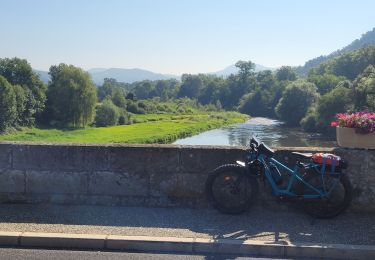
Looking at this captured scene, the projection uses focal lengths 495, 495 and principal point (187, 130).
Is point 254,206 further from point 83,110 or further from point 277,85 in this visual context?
point 277,85

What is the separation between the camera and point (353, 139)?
6742mm

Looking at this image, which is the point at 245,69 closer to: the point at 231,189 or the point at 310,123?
the point at 310,123

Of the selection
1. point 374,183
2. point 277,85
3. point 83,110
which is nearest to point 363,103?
point 83,110

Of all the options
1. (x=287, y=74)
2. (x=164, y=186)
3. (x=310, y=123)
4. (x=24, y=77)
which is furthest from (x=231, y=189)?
(x=287, y=74)

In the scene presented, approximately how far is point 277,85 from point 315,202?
144740 mm

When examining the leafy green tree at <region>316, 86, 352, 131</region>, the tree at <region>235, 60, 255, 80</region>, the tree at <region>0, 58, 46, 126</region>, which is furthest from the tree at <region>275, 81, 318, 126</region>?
the tree at <region>235, 60, 255, 80</region>

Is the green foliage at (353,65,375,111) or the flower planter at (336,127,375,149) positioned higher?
the green foliage at (353,65,375,111)

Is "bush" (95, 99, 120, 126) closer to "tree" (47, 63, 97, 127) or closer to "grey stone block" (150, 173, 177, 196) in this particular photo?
"tree" (47, 63, 97, 127)

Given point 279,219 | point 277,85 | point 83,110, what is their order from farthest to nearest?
point 277,85
point 83,110
point 279,219

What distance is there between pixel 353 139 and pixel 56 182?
419 centimetres

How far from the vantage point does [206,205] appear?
693 centimetres

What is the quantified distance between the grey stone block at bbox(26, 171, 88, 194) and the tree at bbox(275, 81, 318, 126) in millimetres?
95127

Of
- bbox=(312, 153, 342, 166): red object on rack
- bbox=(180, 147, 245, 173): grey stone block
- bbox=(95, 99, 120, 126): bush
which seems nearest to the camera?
bbox=(312, 153, 342, 166): red object on rack

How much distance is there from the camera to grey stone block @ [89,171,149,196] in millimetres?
7012
